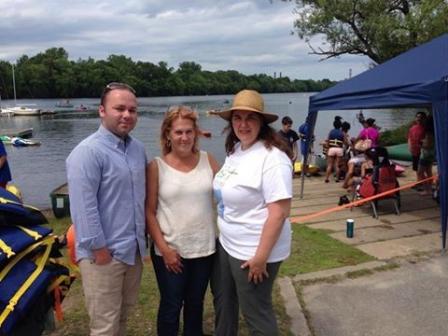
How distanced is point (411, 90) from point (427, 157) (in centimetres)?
Answer: 340

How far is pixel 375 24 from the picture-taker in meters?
19.3

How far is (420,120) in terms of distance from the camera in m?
9.72

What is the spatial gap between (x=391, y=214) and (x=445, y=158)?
72.8 inches

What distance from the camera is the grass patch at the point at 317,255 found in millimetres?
4836

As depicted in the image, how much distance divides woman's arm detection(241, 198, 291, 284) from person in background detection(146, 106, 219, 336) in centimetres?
45

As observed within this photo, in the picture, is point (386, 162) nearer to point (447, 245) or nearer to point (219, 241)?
point (447, 245)

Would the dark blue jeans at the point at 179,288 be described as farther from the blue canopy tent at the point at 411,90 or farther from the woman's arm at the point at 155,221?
the blue canopy tent at the point at 411,90

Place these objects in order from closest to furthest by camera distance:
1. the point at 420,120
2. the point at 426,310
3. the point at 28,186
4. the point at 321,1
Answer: the point at 426,310
the point at 420,120
the point at 28,186
the point at 321,1

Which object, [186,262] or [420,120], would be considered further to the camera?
[420,120]

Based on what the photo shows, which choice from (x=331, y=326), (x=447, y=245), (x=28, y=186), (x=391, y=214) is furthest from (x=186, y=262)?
(x=28, y=186)

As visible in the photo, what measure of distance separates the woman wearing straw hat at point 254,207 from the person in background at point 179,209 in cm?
13

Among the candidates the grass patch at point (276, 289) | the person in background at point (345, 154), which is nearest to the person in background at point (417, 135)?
the person in background at point (345, 154)

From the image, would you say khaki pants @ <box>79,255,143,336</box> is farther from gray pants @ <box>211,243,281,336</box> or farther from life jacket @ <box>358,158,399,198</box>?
life jacket @ <box>358,158,399,198</box>

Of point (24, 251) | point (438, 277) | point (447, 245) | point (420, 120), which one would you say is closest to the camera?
point (24, 251)
